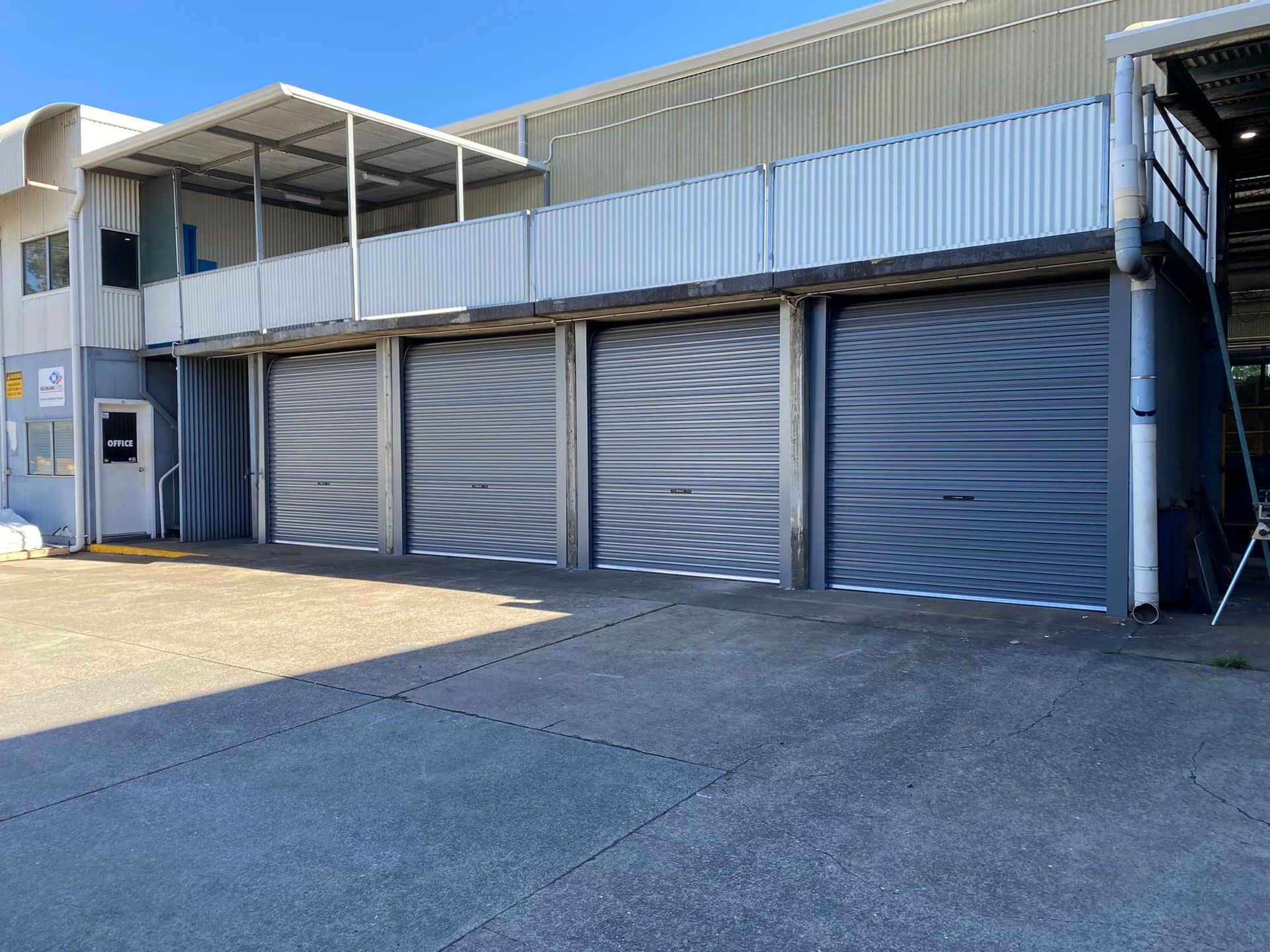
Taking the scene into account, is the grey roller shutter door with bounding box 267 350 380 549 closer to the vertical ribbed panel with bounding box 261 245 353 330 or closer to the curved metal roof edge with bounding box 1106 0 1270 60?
the vertical ribbed panel with bounding box 261 245 353 330

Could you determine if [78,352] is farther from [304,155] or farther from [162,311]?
[304,155]

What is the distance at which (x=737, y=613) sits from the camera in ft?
31.1

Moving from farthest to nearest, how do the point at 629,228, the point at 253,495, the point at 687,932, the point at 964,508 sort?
1. the point at 253,495
2. the point at 629,228
3. the point at 964,508
4. the point at 687,932

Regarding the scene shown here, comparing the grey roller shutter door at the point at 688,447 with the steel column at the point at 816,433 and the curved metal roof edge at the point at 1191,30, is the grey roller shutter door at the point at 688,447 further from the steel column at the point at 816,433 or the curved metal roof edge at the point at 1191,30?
the curved metal roof edge at the point at 1191,30

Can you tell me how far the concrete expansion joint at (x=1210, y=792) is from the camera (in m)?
4.35

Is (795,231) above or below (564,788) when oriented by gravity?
above

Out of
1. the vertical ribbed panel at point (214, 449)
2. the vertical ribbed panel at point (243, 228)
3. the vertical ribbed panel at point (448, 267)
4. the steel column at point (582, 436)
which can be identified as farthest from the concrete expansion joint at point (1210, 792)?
the vertical ribbed panel at point (243, 228)

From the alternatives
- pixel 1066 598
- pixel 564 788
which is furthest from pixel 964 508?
pixel 564 788

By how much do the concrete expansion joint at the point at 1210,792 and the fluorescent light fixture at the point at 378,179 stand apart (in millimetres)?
15380

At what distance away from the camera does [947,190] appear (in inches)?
367

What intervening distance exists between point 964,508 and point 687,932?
297 inches

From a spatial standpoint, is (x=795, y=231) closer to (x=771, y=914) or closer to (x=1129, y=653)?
(x=1129, y=653)

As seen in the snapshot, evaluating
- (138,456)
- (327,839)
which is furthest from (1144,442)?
(138,456)

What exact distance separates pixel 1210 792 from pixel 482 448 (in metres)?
10.9
